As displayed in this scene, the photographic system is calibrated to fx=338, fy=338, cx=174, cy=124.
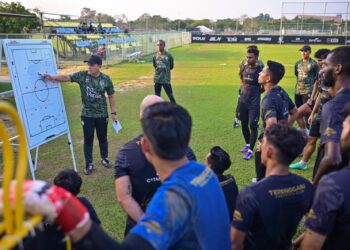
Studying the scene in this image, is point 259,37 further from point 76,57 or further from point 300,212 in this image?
point 300,212

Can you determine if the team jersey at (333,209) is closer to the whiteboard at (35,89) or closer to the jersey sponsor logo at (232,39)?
the whiteboard at (35,89)

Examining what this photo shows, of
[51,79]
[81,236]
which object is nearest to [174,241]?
[81,236]

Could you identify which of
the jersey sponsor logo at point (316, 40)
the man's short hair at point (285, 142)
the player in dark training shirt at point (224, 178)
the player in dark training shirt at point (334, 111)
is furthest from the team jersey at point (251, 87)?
the jersey sponsor logo at point (316, 40)

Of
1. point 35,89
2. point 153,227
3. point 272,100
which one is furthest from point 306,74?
point 153,227

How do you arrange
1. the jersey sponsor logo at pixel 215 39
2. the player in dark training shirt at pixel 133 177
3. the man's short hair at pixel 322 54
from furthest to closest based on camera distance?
the jersey sponsor logo at pixel 215 39
the man's short hair at pixel 322 54
the player in dark training shirt at pixel 133 177

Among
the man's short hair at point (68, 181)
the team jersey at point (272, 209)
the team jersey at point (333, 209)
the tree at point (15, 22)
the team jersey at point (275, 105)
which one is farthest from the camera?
the tree at point (15, 22)

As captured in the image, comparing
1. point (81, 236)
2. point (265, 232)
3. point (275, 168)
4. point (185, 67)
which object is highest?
point (81, 236)

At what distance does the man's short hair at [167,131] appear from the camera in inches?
65.1

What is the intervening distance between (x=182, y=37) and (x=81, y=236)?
45.9 metres

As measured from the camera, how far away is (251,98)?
6.95 meters

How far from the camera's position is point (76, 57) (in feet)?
80.3

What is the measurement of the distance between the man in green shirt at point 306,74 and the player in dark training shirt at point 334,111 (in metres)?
4.85

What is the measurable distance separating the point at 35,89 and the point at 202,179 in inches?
184

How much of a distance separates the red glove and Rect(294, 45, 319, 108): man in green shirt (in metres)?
7.90
